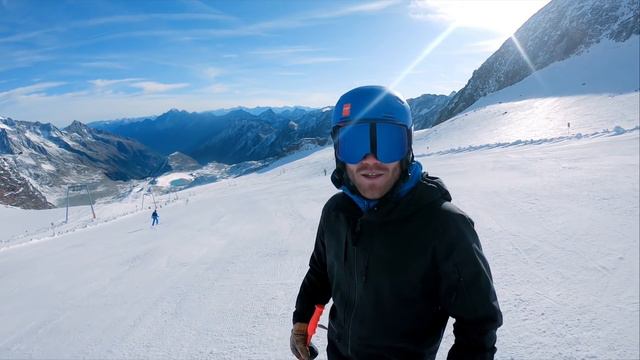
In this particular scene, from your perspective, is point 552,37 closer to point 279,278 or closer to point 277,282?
point 279,278

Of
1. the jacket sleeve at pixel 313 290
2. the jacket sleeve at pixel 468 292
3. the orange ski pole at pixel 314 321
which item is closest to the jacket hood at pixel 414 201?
the jacket sleeve at pixel 468 292

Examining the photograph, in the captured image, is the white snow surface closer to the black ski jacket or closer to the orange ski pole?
the orange ski pole

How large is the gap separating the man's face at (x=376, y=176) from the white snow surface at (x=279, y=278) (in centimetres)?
291

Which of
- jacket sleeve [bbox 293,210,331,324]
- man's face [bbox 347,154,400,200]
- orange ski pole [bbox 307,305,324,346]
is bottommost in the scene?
orange ski pole [bbox 307,305,324,346]

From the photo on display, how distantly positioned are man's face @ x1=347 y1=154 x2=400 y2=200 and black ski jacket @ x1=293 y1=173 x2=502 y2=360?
0.29 ft

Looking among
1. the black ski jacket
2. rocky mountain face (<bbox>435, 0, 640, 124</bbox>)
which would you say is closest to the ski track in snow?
the black ski jacket

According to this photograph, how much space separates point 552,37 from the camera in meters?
89.2

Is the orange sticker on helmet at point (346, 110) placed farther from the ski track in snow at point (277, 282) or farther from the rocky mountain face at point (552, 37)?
the rocky mountain face at point (552, 37)

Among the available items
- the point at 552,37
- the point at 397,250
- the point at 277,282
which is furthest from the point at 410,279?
the point at 552,37

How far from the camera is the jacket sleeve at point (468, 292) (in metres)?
2.07

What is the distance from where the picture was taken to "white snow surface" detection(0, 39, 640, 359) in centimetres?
475

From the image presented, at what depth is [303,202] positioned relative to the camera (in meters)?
15.5

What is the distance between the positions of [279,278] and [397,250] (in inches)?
210

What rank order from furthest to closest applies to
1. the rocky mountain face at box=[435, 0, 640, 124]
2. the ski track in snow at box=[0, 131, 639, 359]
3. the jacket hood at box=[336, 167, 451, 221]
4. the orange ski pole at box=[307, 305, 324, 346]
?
1. the rocky mountain face at box=[435, 0, 640, 124]
2. the ski track in snow at box=[0, 131, 639, 359]
3. the orange ski pole at box=[307, 305, 324, 346]
4. the jacket hood at box=[336, 167, 451, 221]
